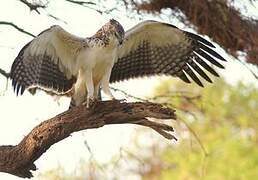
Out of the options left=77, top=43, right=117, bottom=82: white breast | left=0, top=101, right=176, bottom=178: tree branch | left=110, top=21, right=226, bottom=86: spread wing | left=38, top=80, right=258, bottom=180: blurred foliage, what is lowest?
left=0, top=101, right=176, bottom=178: tree branch

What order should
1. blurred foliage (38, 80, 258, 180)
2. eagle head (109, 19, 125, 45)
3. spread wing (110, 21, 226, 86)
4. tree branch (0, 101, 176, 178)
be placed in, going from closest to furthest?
tree branch (0, 101, 176, 178), eagle head (109, 19, 125, 45), spread wing (110, 21, 226, 86), blurred foliage (38, 80, 258, 180)

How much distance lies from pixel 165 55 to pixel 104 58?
92 centimetres

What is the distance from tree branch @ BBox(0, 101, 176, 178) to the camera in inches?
160

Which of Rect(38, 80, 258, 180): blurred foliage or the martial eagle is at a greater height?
Rect(38, 80, 258, 180): blurred foliage

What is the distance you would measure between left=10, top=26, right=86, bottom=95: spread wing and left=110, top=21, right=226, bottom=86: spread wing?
→ 47 cm

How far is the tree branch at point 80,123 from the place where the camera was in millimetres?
4062

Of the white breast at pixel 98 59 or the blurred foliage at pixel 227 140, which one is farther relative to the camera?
the blurred foliage at pixel 227 140

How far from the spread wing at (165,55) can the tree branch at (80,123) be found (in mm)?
1157

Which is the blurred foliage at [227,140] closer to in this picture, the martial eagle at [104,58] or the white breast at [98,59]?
the martial eagle at [104,58]

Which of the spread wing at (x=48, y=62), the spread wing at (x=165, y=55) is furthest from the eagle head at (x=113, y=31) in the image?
the spread wing at (x=165, y=55)

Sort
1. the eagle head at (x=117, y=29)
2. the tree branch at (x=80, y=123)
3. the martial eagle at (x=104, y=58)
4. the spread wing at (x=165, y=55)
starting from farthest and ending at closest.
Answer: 1. the spread wing at (x=165, y=55)
2. the martial eagle at (x=104, y=58)
3. the eagle head at (x=117, y=29)
4. the tree branch at (x=80, y=123)

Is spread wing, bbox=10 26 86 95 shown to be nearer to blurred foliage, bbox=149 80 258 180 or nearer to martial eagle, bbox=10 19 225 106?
martial eagle, bbox=10 19 225 106

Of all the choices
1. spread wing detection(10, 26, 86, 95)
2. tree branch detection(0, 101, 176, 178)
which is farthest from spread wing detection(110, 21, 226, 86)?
tree branch detection(0, 101, 176, 178)

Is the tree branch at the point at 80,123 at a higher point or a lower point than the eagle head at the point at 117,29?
lower
